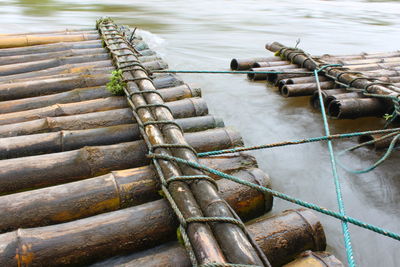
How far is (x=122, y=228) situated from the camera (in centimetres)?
212

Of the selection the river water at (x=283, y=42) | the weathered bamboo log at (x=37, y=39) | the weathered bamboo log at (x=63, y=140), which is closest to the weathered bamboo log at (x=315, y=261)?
the river water at (x=283, y=42)

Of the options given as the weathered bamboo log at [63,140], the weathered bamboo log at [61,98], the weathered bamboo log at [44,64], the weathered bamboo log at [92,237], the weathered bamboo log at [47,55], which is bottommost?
the weathered bamboo log at [92,237]

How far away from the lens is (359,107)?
510cm

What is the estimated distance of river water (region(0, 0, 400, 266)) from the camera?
372 cm

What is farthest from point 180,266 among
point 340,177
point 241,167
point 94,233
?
point 340,177

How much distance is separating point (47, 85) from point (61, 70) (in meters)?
0.82

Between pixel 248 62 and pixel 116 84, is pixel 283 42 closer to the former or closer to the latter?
pixel 248 62

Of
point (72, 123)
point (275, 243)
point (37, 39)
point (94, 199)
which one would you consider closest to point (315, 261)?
point (275, 243)

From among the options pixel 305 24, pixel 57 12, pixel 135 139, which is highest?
pixel 57 12

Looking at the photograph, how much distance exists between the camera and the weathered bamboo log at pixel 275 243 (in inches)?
78.0

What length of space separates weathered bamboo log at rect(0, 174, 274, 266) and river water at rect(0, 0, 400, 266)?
1.81 meters

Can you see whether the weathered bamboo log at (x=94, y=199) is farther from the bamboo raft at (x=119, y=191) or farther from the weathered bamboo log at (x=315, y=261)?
the weathered bamboo log at (x=315, y=261)

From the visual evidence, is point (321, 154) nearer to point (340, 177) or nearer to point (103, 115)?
point (340, 177)

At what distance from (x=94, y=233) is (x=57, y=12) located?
16.9 meters
